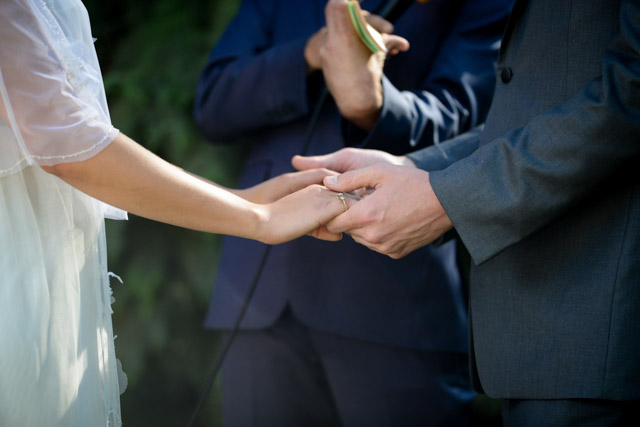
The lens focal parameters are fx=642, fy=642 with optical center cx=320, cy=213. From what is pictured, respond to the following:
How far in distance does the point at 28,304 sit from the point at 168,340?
1.46m

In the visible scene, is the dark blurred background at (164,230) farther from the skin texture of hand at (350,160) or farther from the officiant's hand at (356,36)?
the skin texture of hand at (350,160)

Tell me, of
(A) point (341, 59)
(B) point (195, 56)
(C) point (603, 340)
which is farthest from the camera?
(B) point (195, 56)

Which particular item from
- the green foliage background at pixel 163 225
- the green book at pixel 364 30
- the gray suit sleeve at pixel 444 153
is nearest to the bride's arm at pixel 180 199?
the gray suit sleeve at pixel 444 153

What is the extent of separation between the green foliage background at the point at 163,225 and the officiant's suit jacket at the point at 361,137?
499mm

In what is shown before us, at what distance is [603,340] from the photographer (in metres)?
1.05

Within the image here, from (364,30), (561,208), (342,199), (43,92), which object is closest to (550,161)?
(561,208)

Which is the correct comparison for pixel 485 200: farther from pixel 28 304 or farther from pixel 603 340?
pixel 28 304

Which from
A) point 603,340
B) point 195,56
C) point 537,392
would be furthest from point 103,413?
point 195,56

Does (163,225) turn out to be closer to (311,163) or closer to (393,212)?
(311,163)

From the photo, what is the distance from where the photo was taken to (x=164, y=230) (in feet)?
8.02

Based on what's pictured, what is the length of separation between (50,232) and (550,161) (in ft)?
2.90

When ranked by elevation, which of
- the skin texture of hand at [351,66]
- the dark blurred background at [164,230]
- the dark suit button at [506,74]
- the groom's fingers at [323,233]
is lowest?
the dark blurred background at [164,230]

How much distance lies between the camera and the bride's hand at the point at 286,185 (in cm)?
148

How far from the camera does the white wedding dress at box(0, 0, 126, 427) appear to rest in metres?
1.06
